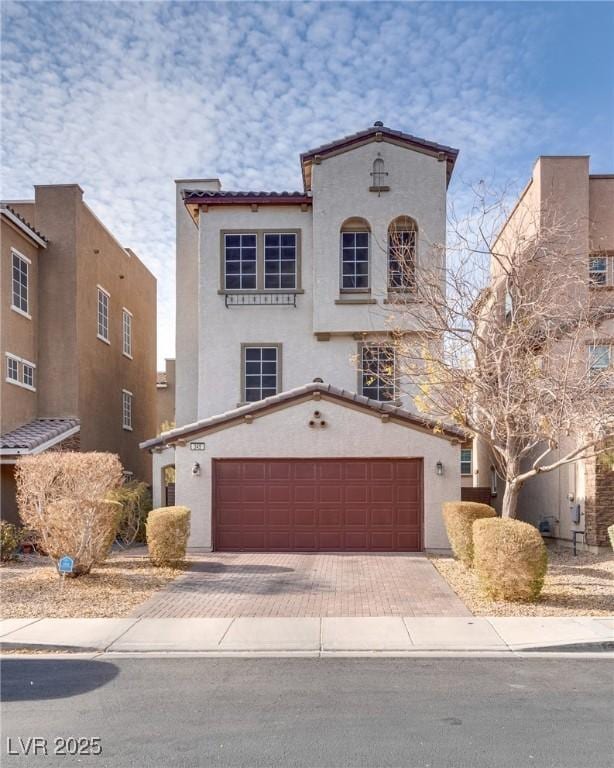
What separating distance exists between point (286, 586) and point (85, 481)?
4.32 metres

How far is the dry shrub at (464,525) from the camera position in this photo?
1409 cm

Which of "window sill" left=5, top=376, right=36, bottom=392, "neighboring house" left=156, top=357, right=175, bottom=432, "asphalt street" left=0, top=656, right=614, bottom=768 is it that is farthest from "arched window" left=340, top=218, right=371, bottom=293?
"neighboring house" left=156, top=357, right=175, bottom=432

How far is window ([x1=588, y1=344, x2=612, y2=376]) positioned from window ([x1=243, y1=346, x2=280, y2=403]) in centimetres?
910

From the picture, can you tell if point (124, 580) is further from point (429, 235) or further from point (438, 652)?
point (429, 235)

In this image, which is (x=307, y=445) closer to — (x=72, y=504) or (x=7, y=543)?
(x=72, y=504)

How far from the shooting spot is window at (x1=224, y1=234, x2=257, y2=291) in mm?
20594

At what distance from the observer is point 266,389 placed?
67.3 feet

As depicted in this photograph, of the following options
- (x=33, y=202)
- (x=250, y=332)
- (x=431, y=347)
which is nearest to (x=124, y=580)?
(x=431, y=347)

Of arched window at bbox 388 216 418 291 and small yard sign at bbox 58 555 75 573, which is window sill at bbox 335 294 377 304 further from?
small yard sign at bbox 58 555 75 573

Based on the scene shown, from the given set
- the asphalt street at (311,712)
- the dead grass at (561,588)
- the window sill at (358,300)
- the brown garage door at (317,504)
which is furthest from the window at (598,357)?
the window sill at (358,300)

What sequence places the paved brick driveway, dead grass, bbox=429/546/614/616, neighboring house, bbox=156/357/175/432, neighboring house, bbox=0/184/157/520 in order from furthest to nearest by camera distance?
neighboring house, bbox=156/357/175/432
neighboring house, bbox=0/184/157/520
the paved brick driveway
dead grass, bbox=429/546/614/616

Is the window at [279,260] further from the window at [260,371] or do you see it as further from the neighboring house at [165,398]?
the neighboring house at [165,398]

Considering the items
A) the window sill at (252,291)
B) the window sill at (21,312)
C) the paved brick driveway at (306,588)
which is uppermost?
the window sill at (252,291)

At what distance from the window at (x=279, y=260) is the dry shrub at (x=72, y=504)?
884cm
